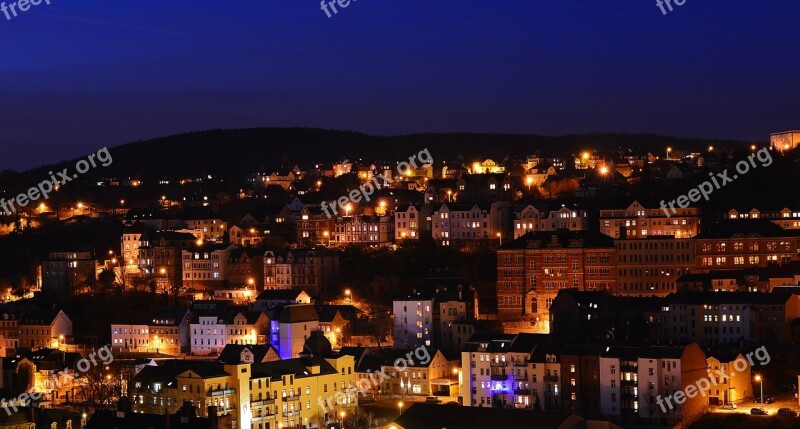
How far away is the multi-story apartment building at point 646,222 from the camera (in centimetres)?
6216

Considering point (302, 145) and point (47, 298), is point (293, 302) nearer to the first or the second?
point (47, 298)

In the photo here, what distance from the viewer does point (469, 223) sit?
224 feet

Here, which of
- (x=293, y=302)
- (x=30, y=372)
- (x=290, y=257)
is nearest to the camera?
(x=30, y=372)

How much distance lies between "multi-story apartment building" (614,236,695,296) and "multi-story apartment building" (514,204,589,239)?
691 centimetres

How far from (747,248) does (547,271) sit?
806 centimetres

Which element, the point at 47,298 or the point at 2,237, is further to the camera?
the point at 2,237

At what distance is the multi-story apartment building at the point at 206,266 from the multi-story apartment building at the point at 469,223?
10.4 metres

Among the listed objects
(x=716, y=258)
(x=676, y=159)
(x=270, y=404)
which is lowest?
(x=270, y=404)

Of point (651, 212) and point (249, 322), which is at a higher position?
point (651, 212)

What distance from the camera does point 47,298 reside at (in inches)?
2795

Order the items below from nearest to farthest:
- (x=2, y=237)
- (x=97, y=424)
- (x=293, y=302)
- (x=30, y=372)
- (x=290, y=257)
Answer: (x=97, y=424) → (x=30, y=372) → (x=293, y=302) → (x=290, y=257) → (x=2, y=237)

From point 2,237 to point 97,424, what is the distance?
50061mm

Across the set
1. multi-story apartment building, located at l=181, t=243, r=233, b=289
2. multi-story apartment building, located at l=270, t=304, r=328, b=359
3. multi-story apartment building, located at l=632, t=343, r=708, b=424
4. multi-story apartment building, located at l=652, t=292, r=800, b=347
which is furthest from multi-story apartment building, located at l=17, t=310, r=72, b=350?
multi-story apartment building, located at l=632, t=343, r=708, b=424

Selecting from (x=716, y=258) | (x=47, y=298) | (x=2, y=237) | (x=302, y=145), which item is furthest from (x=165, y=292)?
(x=302, y=145)
